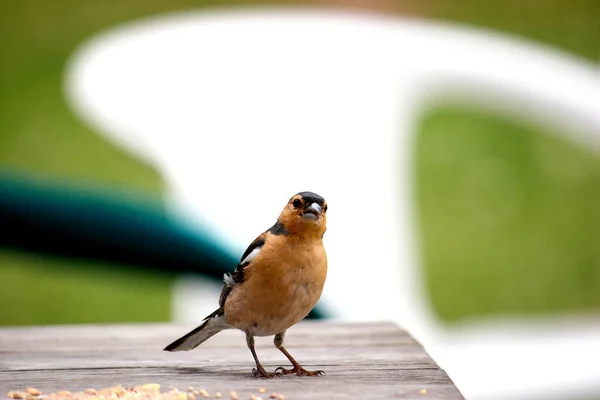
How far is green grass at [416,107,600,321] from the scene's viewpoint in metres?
6.53

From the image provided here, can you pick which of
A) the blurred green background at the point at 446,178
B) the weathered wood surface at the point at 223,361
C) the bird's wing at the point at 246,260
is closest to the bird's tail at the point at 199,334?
the weathered wood surface at the point at 223,361

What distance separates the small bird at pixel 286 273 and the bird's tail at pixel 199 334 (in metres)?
0.19

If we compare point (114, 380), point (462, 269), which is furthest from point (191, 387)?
point (462, 269)

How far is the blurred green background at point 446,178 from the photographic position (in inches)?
239

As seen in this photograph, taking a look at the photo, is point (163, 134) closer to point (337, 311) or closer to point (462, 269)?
point (337, 311)

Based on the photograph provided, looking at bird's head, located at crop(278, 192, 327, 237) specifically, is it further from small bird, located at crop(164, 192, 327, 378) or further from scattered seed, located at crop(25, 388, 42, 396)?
scattered seed, located at crop(25, 388, 42, 396)

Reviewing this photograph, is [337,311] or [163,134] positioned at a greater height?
[163,134]

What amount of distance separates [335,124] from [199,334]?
3.79 meters

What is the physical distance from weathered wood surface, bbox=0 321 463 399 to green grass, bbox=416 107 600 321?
3.36 m

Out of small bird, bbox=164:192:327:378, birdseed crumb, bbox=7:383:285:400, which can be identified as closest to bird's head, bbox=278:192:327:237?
small bird, bbox=164:192:327:378

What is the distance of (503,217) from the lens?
6.64 metres

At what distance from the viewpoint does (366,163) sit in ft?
20.3

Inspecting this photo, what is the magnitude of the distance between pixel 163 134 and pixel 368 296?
1882mm

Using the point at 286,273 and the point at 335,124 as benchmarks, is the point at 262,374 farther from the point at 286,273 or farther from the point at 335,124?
the point at 335,124
